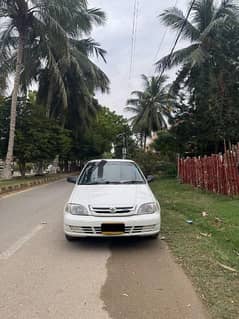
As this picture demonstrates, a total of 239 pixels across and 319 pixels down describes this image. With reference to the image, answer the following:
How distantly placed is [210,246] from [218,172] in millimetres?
8158

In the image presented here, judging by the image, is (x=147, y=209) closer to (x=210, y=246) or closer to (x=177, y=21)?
(x=210, y=246)

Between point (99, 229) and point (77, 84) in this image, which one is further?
point (77, 84)

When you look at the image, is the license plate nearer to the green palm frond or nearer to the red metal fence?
the red metal fence

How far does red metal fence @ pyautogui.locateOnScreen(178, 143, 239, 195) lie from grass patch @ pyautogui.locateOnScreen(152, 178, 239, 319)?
116cm

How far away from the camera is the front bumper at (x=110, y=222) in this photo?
6142 mm

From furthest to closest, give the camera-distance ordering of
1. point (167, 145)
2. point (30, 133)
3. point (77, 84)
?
1. point (77, 84)
2. point (167, 145)
3. point (30, 133)

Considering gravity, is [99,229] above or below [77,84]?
below

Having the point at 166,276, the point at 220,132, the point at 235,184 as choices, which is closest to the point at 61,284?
the point at 166,276

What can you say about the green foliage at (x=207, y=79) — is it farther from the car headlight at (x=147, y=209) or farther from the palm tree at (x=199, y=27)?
the car headlight at (x=147, y=209)

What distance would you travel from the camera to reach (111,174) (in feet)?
26.1

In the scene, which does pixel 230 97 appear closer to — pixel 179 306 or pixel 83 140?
pixel 179 306

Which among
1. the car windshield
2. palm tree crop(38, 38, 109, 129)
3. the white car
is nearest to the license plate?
the white car

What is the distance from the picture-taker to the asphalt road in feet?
12.6

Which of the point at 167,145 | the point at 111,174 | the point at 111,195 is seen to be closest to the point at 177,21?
Answer: the point at 167,145
